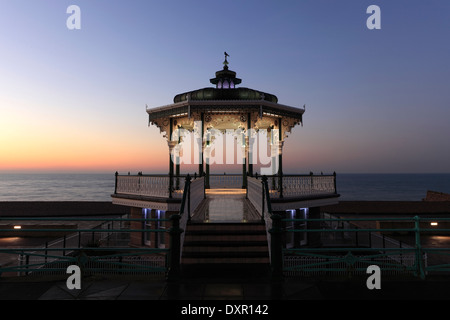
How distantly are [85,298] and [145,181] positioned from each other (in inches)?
379

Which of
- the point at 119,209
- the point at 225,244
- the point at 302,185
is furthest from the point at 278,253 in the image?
the point at 119,209

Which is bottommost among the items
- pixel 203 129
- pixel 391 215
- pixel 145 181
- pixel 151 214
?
pixel 391 215

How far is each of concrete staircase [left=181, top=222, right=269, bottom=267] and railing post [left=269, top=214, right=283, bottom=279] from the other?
171 cm

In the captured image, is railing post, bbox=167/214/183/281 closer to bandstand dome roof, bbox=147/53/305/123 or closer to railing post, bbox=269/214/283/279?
railing post, bbox=269/214/283/279

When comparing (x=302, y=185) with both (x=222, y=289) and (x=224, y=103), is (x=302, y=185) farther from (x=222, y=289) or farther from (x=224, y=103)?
(x=222, y=289)

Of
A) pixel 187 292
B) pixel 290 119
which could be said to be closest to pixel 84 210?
pixel 290 119

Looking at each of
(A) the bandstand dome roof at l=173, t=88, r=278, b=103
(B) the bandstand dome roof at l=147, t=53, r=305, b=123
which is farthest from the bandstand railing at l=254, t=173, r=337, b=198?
(A) the bandstand dome roof at l=173, t=88, r=278, b=103

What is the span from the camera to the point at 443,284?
5043mm

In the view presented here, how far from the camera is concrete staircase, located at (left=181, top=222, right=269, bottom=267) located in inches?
284

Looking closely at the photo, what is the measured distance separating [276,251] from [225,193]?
Answer: 1011 centimetres

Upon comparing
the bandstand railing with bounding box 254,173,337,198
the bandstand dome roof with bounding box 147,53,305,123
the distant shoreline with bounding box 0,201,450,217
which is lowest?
the distant shoreline with bounding box 0,201,450,217

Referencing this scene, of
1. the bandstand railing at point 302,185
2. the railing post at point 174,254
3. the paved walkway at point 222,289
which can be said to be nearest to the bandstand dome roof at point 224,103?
the bandstand railing at point 302,185

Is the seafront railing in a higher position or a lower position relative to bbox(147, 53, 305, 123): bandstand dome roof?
lower
